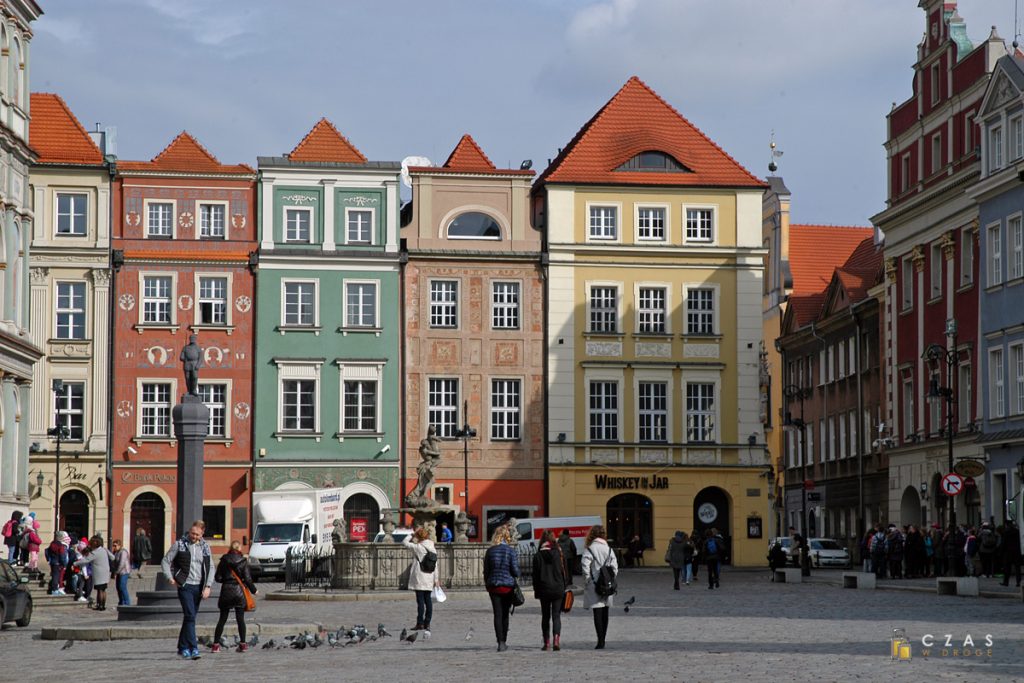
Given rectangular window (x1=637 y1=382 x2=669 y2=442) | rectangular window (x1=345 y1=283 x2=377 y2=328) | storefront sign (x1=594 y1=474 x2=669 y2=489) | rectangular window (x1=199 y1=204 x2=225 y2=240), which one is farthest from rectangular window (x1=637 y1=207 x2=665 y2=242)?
rectangular window (x1=199 y1=204 x2=225 y2=240)

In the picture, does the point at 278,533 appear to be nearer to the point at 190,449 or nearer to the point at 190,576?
the point at 190,449

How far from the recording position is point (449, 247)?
63594 millimetres

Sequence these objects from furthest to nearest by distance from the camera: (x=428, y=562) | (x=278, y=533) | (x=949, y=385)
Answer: (x=278, y=533)
(x=949, y=385)
(x=428, y=562)

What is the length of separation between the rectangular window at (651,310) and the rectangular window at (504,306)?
4.32 m

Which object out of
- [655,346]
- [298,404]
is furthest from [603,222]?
[298,404]

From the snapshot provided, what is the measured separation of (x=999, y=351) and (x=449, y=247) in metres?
19.4

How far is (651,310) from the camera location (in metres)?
64.6

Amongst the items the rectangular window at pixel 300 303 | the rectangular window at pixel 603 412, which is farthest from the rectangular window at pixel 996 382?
the rectangular window at pixel 300 303

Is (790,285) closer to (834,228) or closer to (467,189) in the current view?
(834,228)

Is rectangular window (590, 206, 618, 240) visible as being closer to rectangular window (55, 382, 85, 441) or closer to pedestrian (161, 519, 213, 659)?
rectangular window (55, 382, 85, 441)

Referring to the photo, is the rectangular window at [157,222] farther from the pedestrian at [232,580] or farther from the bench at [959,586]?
the pedestrian at [232,580]

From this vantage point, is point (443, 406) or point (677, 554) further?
point (443, 406)

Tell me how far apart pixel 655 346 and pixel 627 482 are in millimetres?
4821

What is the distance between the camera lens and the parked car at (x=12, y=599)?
→ 30625mm
